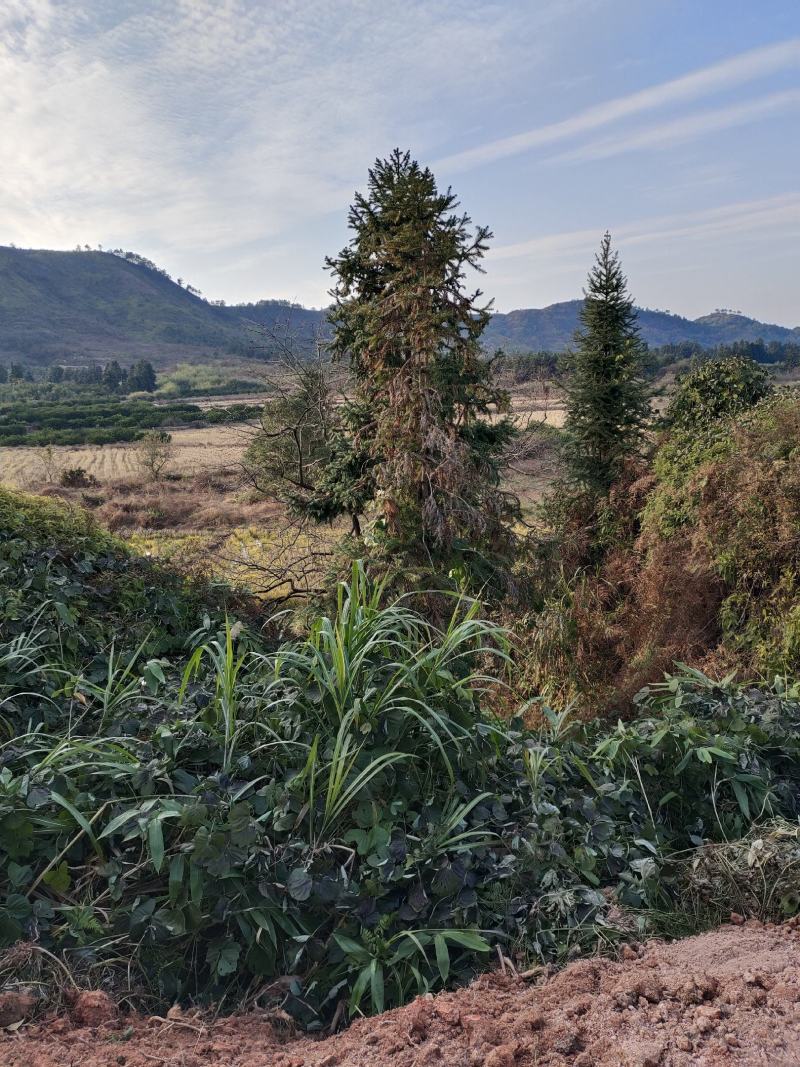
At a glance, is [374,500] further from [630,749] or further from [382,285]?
[630,749]

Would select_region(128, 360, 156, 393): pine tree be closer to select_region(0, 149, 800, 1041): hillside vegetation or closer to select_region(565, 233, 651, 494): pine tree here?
select_region(565, 233, 651, 494): pine tree

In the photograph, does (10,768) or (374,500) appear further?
(374,500)

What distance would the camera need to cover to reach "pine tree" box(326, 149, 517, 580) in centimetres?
762

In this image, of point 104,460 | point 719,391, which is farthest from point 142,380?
point 719,391

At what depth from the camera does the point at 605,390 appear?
1111 cm

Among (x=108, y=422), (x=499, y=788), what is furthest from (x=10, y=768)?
(x=108, y=422)

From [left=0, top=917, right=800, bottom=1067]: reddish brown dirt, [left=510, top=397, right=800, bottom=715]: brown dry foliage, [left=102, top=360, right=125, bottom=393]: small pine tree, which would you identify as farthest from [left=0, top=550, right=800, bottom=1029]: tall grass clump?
[left=102, top=360, right=125, bottom=393]: small pine tree

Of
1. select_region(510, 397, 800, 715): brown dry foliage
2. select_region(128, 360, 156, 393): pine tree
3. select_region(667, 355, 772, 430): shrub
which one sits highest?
select_region(128, 360, 156, 393): pine tree

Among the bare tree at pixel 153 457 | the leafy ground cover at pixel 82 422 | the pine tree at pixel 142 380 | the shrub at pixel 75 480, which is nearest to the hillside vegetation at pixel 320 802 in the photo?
the shrub at pixel 75 480

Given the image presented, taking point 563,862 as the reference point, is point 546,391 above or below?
above

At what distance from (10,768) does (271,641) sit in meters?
1.90

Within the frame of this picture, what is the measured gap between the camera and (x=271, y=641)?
4141 millimetres

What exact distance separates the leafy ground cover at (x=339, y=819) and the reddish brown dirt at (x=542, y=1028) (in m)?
0.14

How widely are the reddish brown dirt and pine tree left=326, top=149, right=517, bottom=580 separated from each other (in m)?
5.82
